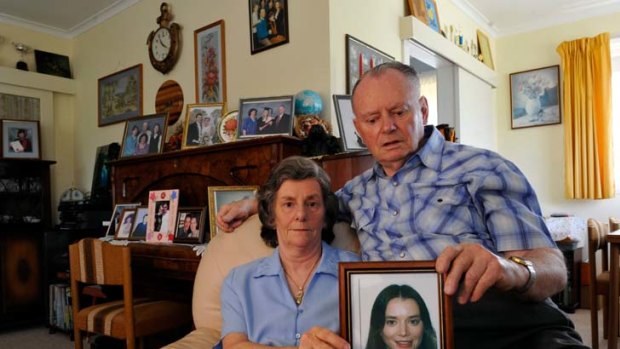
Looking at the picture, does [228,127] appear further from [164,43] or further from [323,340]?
[323,340]

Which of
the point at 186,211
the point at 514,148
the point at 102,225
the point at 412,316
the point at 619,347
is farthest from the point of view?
the point at 514,148

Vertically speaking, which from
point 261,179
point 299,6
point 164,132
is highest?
point 299,6

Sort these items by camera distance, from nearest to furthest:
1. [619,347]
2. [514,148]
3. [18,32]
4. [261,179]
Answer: [261,179] < [619,347] < [18,32] < [514,148]

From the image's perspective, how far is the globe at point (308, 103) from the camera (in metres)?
2.58

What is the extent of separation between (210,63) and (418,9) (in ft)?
5.35

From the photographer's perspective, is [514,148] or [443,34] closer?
[443,34]

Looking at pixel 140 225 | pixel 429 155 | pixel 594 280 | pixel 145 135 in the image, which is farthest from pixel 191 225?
pixel 594 280

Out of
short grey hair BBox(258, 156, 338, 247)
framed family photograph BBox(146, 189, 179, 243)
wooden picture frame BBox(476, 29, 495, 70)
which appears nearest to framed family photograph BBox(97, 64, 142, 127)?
framed family photograph BBox(146, 189, 179, 243)

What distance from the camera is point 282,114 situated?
8.48ft

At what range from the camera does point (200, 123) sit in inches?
118

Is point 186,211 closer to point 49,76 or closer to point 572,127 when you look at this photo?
point 49,76

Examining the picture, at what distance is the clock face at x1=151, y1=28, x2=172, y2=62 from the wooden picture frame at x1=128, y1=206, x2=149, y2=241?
1.34 m

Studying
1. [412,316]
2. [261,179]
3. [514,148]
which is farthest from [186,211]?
[514,148]

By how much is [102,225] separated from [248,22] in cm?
213
